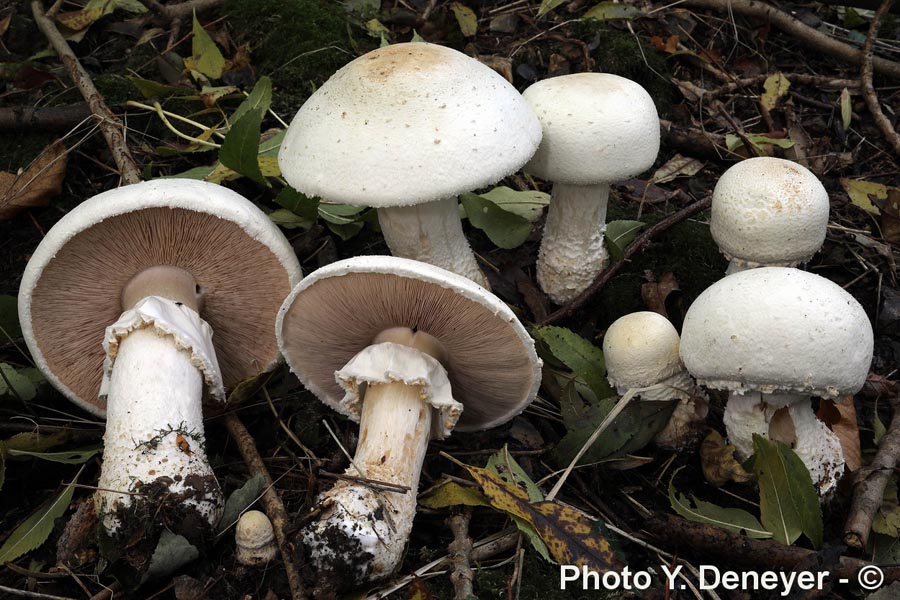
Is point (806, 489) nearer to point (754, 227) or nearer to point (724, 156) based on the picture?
point (754, 227)

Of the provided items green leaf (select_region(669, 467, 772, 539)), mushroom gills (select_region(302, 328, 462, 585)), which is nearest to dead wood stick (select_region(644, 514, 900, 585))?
green leaf (select_region(669, 467, 772, 539))

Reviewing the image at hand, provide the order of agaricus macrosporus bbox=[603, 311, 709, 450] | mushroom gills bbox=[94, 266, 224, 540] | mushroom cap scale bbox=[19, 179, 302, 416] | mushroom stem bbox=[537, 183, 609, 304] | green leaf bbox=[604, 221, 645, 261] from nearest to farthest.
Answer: mushroom gills bbox=[94, 266, 224, 540] → mushroom cap scale bbox=[19, 179, 302, 416] → agaricus macrosporus bbox=[603, 311, 709, 450] → mushroom stem bbox=[537, 183, 609, 304] → green leaf bbox=[604, 221, 645, 261]

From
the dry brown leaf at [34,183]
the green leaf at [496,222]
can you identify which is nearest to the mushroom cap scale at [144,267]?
the dry brown leaf at [34,183]

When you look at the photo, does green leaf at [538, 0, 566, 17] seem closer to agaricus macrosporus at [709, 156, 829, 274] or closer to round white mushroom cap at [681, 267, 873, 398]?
agaricus macrosporus at [709, 156, 829, 274]

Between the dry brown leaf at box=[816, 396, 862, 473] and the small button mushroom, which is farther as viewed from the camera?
the dry brown leaf at box=[816, 396, 862, 473]

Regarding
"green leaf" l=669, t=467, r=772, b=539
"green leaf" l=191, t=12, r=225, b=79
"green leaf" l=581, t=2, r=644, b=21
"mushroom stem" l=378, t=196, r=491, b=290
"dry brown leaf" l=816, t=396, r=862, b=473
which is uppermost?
"green leaf" l=191, t=12, r=225, b=79

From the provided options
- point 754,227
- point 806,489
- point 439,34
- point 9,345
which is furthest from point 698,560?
point 439,34
